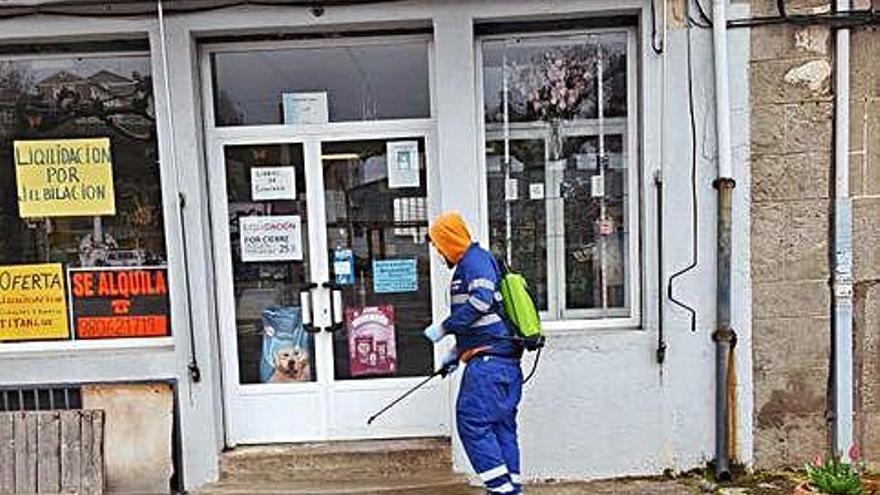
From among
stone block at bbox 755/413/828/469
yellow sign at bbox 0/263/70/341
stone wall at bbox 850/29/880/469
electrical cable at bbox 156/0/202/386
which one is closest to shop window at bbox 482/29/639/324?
stone block at bbox 755/413/828/469

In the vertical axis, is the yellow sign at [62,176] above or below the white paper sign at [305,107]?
below

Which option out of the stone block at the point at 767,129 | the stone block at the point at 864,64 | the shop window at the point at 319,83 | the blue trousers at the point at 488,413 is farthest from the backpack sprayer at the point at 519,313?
the stone block at the point at 864,64

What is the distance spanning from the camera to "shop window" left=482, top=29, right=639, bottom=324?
5.32 metres

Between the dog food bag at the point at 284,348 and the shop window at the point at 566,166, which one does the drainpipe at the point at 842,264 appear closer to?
the shop window at the point at 566,166

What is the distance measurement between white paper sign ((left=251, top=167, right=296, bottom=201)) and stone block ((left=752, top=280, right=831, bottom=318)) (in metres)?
3.24

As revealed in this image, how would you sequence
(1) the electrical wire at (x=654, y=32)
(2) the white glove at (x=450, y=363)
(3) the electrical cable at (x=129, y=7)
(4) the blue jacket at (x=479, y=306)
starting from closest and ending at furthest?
(4) the blue jacket at (x=479, y=306) < (2) the white glove at (x=450, y=363) < (3) the electrical cable at (x=129, y=7) < (1) the electrical wire at (x=654, y=32)

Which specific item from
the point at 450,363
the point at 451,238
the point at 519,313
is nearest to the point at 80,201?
the point at 451,238

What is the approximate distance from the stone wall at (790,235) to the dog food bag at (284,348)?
10.2 ft

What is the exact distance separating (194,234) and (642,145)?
120 inches

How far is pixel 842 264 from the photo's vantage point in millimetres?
5125

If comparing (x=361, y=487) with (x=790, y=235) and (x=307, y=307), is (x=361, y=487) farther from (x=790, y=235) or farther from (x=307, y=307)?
(x=790, y=235)

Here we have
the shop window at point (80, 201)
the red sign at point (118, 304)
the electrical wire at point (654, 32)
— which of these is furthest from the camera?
the red sign at point (118, 304)

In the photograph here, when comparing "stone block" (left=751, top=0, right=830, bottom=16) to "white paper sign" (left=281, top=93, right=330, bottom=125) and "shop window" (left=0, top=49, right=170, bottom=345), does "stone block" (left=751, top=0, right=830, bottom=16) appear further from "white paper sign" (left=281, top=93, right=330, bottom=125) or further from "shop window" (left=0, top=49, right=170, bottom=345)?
"shop window" (left=0, top=49, right=170, bottom=345)

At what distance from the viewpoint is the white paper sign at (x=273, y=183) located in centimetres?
538
